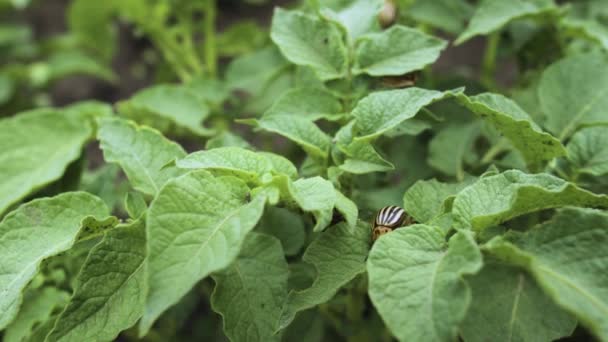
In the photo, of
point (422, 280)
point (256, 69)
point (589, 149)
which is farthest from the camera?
point (256, 69)

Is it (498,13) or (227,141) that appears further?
(498,13)

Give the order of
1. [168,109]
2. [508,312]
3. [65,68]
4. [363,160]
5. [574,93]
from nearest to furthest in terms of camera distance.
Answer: [508,312], [363,160], [574,93], [168,109], [65,68]

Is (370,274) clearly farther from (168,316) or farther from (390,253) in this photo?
(168,316)

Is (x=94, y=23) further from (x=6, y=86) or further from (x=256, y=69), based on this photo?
(x=256, y=69)

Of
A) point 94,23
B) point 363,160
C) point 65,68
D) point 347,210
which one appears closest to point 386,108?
point 363,160

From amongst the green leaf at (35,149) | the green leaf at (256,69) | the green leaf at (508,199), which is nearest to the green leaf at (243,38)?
the green leaf at (256,69)

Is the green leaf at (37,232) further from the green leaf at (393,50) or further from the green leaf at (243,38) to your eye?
the green leaf at (243,38)

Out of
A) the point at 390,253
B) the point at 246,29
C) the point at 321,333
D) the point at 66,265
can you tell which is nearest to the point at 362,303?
the point at 321,333
